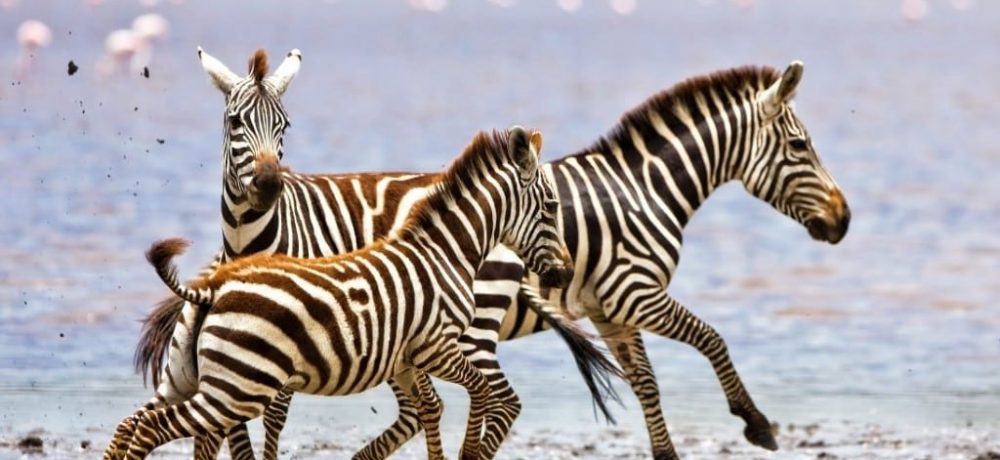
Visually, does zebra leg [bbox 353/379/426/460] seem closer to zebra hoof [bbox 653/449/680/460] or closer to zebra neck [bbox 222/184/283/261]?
zebra neck [bbox 222/184/283/261]

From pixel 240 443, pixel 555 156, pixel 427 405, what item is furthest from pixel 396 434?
pixel 555 156

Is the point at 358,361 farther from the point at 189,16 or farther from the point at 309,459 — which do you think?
the point at 189,16

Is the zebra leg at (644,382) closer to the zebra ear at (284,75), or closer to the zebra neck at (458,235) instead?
the zebra neck at (458,235)

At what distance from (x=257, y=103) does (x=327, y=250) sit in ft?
2.90

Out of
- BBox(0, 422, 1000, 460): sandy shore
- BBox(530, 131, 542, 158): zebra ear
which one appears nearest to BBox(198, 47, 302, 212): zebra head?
BBox(530, 131, 542, 158): zebra ear

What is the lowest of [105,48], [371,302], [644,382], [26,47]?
[644,382]

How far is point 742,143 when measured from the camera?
1170cm

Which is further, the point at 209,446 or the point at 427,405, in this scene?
the point at 427,405

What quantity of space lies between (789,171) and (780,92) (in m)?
0.44

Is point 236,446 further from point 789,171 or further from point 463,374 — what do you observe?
point 789,171

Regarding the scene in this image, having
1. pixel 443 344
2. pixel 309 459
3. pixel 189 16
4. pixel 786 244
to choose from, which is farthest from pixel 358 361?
pixel 189 16

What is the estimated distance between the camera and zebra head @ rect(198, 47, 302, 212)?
9484 mm

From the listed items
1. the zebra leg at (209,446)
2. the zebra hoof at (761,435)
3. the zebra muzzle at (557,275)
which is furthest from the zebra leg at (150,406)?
the zebra hoof at (761,435)

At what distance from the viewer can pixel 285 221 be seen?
9.98 m
